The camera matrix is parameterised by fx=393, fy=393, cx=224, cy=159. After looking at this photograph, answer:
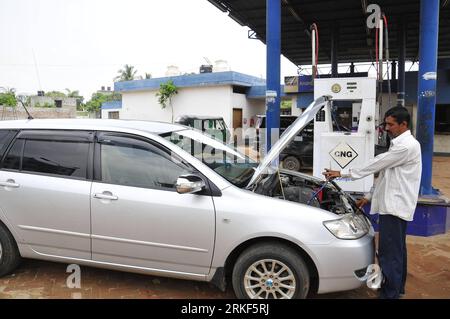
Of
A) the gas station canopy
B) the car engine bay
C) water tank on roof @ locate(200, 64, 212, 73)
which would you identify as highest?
water tank on roof @ locate(200, 64, 212, 73)

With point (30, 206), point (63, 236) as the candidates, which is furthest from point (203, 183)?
point (30, 206)

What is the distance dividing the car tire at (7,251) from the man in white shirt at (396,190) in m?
3.36

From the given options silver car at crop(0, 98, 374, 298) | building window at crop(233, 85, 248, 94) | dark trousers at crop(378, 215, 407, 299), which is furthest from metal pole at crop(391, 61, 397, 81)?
silver car at crop(0, 98, 374, 298)

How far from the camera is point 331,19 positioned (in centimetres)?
1409

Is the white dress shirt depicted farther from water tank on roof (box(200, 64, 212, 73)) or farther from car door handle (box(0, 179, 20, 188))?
water tank on roof (box(200, 64, 212, 73))

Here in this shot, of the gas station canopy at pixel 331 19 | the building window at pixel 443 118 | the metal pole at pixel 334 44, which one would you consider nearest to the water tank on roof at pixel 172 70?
the gas station canopy at pixel 331 19

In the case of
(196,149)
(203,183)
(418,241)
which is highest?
(196,149)

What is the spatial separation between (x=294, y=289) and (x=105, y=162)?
2022mm

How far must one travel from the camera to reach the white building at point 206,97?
23894mm

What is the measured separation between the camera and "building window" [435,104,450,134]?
16.7 meters

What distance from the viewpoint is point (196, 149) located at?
4082 mm

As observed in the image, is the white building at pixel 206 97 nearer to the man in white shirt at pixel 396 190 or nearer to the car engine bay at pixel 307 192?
the car engine bay at pixel 307 192

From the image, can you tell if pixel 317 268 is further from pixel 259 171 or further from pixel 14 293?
pixel 14 293

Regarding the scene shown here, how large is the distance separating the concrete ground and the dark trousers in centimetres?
29
